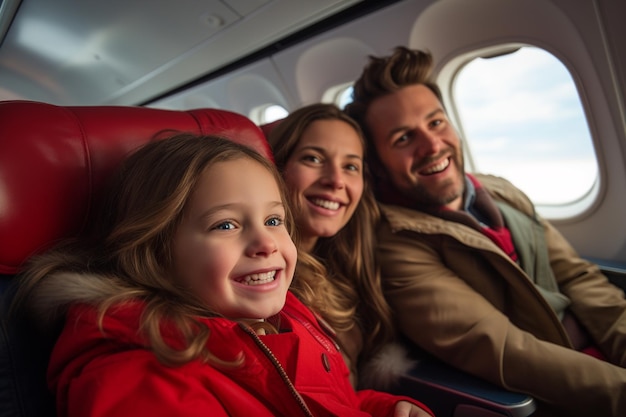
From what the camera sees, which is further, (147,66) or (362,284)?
(147,66)

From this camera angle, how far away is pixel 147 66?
3.59m

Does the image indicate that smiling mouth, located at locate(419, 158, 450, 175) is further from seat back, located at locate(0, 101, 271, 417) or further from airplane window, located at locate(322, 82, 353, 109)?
airplane window, located at locate(322, 82, 353, 109)

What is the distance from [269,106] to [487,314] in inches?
147

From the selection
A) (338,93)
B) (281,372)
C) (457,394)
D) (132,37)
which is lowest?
(457,394)

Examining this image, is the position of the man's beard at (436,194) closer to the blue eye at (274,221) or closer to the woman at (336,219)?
the woman at (336,219)

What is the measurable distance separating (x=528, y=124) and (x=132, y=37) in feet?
11.3

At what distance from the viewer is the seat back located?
742mm

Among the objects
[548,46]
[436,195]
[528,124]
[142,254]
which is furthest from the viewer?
[528,124]

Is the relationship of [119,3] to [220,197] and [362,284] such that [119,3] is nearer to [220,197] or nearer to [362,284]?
[220,197]

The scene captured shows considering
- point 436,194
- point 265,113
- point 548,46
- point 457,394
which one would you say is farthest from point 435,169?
point 265,113

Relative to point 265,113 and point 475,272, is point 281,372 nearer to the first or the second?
point 475,272

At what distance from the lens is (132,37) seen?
9.82 ft

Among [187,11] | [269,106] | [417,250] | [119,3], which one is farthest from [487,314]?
[269,106]

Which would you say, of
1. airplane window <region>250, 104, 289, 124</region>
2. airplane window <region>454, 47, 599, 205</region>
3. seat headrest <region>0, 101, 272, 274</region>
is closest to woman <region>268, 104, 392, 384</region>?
seat headrest <region>0, 101, 272, 274</region>
